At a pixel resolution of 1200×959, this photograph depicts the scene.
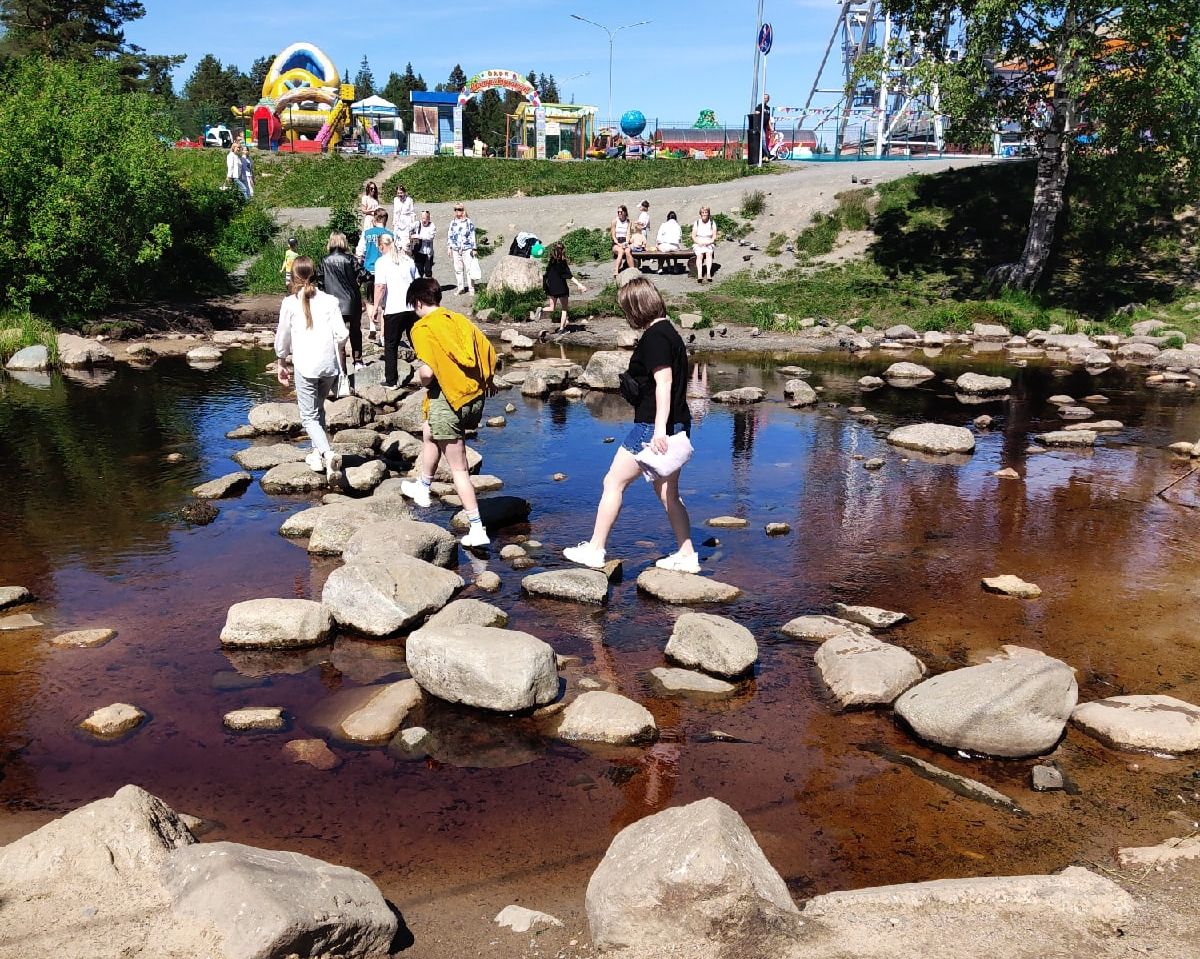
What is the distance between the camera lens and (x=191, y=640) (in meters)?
6.67

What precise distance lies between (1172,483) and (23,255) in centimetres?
1859

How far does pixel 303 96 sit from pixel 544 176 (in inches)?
929

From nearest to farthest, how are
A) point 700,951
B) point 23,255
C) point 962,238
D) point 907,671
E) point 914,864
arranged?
point 700,951, point 914,864, point 907,671, point 23,255, point 962,238

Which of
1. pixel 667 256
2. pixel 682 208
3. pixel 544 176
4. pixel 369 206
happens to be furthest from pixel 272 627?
pixel 544 176

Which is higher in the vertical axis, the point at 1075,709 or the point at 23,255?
the point at 23,255

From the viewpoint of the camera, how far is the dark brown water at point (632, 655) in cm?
468

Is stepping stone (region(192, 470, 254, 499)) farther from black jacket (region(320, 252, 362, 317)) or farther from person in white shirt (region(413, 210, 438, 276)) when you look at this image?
person in white shirt (region(413, 210, 438, 276))

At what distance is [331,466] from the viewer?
1002 centimetres

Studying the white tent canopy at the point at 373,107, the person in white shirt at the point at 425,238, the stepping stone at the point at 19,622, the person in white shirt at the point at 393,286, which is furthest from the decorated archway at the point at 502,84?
the stepping stone at the point at 19,622

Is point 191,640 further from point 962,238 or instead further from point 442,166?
point 442,166

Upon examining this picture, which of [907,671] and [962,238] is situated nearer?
[907,671]

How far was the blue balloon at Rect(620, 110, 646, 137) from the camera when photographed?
198ft

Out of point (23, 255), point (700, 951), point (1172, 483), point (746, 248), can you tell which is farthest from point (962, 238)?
point (700, 951)

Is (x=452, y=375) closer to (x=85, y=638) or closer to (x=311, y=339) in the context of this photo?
(x=311, y=339)
